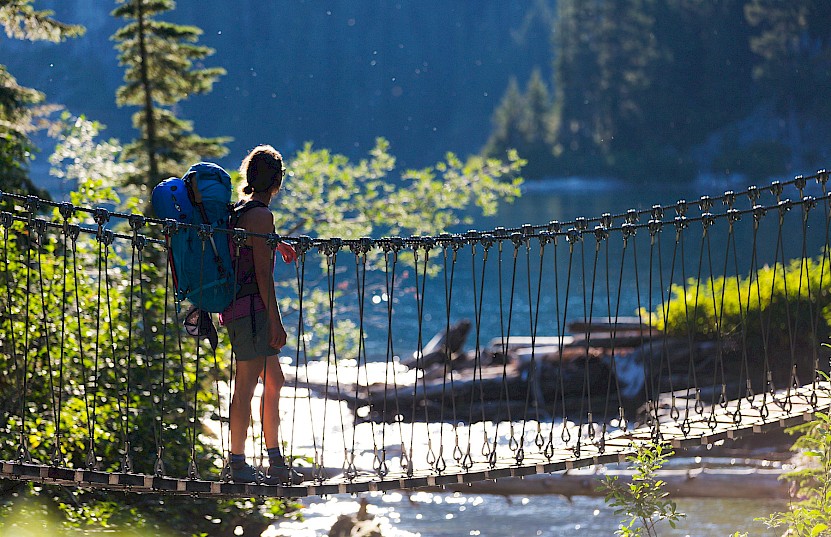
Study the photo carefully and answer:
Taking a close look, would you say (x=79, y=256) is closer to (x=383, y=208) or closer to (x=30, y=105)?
(x=30, y=105)

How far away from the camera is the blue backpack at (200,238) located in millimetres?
4441

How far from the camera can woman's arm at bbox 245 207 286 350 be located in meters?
4.43

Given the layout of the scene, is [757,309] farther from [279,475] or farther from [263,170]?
[263,170]

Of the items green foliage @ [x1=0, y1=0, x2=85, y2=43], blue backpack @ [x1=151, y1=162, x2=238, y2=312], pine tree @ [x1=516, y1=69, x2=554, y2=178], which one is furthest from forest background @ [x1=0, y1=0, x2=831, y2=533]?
blue backpack @ [x1=151, y1=162, x2=238, y2=312]

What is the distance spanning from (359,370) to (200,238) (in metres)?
6.03

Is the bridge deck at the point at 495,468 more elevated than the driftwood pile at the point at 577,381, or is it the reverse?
the driftwood pile at the point at 577,381

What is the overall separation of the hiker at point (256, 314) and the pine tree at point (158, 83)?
660cm

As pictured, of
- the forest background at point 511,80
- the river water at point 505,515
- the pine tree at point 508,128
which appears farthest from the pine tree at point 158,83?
the pine tree at point 508,128

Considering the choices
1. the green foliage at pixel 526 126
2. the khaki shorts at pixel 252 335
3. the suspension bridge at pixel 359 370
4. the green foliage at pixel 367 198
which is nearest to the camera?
the khaki shorts at pixel 252 335

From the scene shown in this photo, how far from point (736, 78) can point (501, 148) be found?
17.4 m

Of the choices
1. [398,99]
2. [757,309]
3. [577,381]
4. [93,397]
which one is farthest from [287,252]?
[398,99]

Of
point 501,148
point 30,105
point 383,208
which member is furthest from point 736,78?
point 30,105

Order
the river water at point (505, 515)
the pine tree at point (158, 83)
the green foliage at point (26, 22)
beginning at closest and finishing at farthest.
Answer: the river water at point (505, 515) → the green foliage at point (26, 22) → the pine tree at point (158, 83)

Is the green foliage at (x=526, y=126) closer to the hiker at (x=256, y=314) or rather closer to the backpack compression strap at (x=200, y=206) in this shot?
the hiker at (x=256, y=314)
